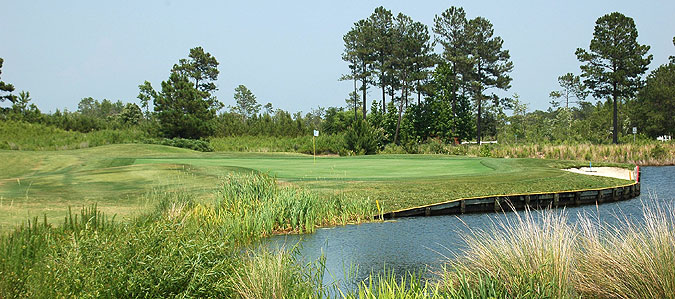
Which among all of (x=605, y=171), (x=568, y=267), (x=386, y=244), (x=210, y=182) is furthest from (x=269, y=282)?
(x=605, y=171)

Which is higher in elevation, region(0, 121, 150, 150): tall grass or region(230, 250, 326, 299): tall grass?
region(0, 121, 150, 150): tall grass

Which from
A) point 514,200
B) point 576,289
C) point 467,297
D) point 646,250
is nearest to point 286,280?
point 467,297

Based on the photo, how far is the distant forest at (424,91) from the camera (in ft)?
140

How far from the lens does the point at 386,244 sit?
10.0 meters

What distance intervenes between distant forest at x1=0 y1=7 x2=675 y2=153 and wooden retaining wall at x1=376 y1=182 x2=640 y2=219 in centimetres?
2026

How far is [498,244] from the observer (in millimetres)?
5668

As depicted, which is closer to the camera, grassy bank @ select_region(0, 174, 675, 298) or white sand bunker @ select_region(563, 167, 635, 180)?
grassy bank @ select_region(0, 174, 675, 298)

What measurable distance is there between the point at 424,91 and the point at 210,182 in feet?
136

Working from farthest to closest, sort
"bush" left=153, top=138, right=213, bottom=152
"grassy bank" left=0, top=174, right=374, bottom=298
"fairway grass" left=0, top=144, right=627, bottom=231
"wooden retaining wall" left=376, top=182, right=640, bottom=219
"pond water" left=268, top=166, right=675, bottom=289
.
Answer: "bush" left=153, top=138, right=213, bottom=152
"wooden retaining wall" left=376, top=182, right=640, bottom=219
"fairway grass" left=0, top=144, right=627, bottom=231
"pond water" left=268, top=166, right=675, bottom=289
"grassy bank" left=0, top=174, right=374, bottom=298

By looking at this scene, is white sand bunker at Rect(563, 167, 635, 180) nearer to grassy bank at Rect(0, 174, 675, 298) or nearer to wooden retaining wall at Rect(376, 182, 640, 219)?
wooden retaining wall at Rect(376, 182, 640, 219)

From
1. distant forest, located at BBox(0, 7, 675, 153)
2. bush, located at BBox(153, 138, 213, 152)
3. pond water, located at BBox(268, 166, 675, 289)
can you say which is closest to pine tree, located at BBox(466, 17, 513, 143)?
distant forest, located at BBox(0, 7, 675, 153)

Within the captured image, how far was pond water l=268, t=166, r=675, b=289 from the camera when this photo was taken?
828 cm

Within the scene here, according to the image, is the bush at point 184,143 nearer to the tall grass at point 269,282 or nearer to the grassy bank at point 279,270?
the grassy bank at point 279,270

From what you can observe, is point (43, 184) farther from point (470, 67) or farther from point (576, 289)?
point (470, 67)
